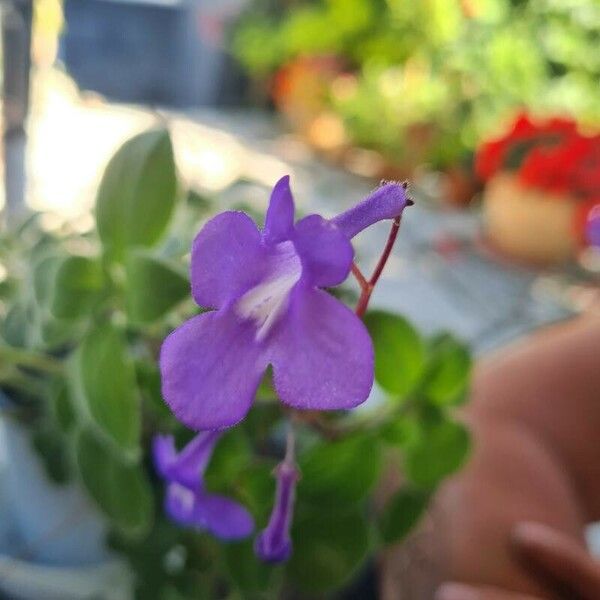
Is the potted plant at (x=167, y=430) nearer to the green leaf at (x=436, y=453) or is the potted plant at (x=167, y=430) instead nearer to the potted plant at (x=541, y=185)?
the green leaf at (x=436, y=453)

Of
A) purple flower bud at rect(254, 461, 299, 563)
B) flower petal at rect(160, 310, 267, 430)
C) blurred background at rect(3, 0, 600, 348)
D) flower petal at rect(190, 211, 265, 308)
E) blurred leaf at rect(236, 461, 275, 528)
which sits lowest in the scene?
blurred background at rect(3, 0, 600, 348)

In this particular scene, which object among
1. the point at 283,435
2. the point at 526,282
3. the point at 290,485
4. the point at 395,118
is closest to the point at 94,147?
the point at 395,118

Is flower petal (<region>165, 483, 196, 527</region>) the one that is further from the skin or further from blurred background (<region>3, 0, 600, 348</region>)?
Answer: blurred background (<region>3, 0, 600, 348</region>)

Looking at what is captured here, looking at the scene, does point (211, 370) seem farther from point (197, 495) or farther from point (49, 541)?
point (49, 541)

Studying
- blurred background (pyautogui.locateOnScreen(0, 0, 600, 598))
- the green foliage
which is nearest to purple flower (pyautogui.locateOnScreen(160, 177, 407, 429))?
blurred background (pyautogui.locateOnScreen(0, 0, 600, 598))

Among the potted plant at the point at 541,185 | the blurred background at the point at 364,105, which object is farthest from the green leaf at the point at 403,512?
the potted plant at the point at 541,185

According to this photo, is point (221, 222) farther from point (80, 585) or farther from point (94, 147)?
point (94, 147)
